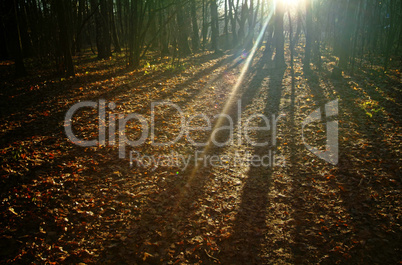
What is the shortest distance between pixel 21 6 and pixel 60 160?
16055 mm

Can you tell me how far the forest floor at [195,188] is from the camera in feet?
11.9

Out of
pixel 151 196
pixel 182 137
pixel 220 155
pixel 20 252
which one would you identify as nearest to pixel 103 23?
pixel 182 137

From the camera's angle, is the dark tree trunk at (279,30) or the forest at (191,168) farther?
the dark tree trunk at (279,30)

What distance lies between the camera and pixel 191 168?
5898mm

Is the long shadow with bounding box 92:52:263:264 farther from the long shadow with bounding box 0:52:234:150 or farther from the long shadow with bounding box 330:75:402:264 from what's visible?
the long shadow with bounding box 0:52:234:150

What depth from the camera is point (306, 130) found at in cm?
777

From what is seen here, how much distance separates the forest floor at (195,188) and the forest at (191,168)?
3 centimetres

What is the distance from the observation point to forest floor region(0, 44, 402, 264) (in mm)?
3617

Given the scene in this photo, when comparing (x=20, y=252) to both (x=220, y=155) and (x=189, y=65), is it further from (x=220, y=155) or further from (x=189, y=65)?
(x=189, y=65)
